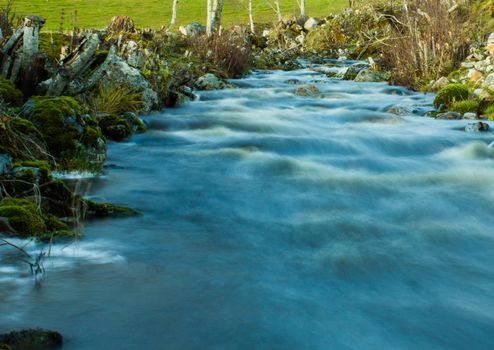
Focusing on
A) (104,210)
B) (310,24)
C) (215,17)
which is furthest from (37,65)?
(310,24)

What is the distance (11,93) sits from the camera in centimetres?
790

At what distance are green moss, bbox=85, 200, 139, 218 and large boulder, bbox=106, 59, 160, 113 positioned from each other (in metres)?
5.61

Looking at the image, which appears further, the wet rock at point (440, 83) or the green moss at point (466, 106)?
the wet rock at point (440, 83)

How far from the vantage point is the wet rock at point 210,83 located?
50.7 feet

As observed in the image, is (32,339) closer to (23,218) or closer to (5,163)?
(23,218)

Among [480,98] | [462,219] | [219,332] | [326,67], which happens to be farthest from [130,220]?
[326,67]

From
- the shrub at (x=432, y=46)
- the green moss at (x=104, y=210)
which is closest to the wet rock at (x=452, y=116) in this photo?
the shrub at (x=432, y=46)

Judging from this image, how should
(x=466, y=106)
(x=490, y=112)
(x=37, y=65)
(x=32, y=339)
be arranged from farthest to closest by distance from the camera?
(x=466, y=106) < (x=490, y=112) < (x=37, y=65) < (x=32, y=339)

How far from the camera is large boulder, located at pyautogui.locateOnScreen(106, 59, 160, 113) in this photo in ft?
35.0

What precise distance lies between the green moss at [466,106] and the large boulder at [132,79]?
231 inches

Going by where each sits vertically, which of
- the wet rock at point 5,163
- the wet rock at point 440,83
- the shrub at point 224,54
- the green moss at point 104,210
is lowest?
the green moss at point 104,210

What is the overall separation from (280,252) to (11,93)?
5012mm

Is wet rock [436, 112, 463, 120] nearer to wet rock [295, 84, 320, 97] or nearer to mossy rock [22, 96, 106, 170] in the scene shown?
wet rock [295, 84, 320, 97]

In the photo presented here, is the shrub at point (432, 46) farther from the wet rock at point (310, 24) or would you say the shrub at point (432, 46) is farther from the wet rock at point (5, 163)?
the wet rock at point (310, 24)
